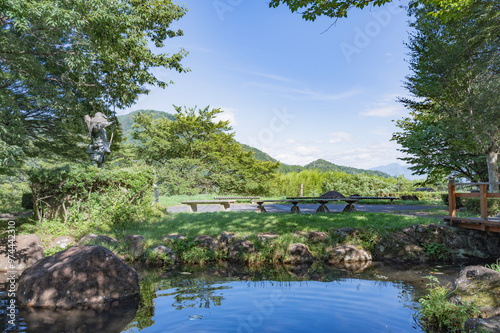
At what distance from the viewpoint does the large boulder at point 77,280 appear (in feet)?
14.4

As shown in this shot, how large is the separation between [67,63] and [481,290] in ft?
41.7

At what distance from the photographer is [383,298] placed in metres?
4.72

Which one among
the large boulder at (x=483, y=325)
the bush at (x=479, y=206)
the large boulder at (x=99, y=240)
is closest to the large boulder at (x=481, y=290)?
the large boulder at (x=483, y=325)

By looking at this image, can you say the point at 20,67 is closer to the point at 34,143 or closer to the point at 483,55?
the point at 34,143

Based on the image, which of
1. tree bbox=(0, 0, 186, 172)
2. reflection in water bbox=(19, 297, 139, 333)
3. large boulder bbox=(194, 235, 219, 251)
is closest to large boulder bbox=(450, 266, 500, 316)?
reflection in water bbox=(19, 297, 139, 333)

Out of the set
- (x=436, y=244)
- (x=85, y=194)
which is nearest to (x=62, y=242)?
(x=85, y=194)

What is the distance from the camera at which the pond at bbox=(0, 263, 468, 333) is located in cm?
369

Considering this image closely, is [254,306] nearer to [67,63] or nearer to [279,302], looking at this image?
[279,302]

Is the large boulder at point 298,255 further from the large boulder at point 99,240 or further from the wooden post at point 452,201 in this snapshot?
the wooden post at point 452,201

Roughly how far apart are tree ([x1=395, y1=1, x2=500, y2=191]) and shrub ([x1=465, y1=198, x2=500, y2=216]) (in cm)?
360

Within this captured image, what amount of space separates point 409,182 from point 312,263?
29.6 meters

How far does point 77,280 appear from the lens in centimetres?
457

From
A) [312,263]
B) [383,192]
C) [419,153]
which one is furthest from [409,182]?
[312,263]

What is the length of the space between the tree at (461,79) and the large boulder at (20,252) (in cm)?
1562
